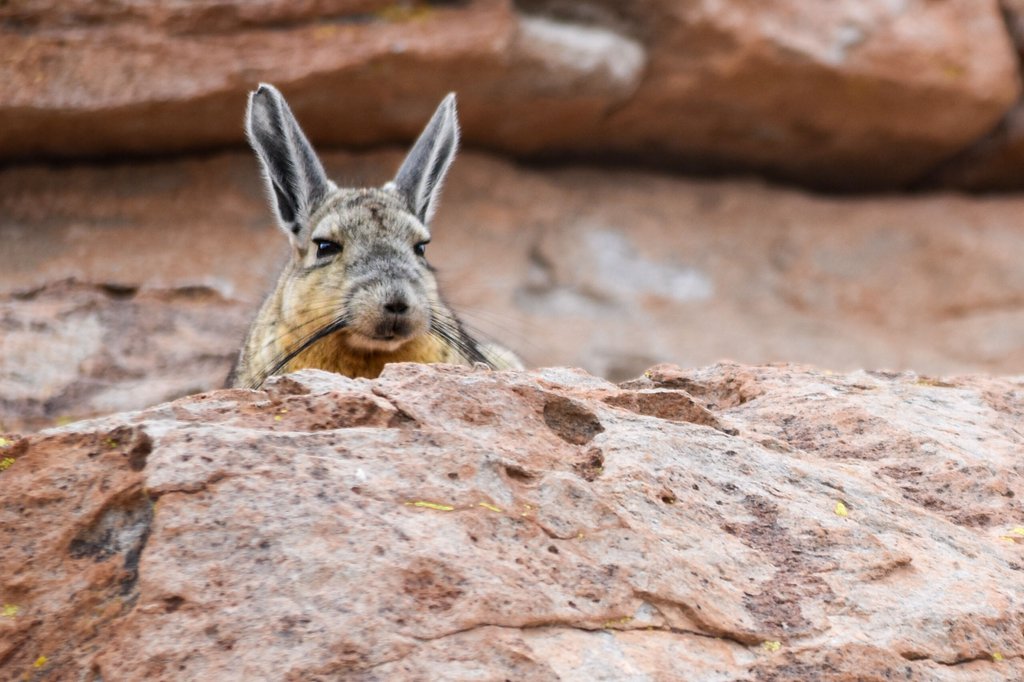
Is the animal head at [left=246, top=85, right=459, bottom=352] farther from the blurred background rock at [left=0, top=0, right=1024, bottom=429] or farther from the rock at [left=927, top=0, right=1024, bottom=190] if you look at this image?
the rock at [left=927, top=0, right=1024, bottom=190]

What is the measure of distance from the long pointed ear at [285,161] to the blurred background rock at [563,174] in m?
1.82

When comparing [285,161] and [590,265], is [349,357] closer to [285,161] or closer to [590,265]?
[285,161]

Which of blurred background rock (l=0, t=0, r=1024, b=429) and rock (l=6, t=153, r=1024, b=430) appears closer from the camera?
blurred background rock (l=0, t=0, r=1024, b=429)

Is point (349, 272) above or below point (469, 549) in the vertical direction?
below

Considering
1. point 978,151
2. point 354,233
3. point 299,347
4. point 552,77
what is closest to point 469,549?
point 299,347

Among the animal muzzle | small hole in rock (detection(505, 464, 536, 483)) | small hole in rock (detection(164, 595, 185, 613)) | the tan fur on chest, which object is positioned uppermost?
small hole in rock (detection(505, 464, 536, 483))

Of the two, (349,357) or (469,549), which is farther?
(349,357)

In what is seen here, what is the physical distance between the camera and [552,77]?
1007 cm

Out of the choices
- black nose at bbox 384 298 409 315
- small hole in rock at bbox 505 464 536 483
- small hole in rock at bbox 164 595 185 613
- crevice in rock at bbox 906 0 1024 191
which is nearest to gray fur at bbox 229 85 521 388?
black nose at bbox 384 298 409 315

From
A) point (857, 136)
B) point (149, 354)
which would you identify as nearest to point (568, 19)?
point (857, 136)

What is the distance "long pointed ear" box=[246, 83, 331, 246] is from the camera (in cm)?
628

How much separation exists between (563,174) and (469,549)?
8393 millimetres

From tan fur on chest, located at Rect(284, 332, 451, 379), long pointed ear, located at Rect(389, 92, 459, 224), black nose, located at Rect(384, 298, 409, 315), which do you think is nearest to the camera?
black nose, located at Rect(384, 298, 409, 315)

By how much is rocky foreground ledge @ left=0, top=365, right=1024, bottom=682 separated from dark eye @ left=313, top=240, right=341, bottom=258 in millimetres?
2283
